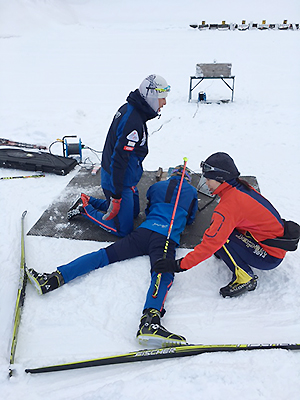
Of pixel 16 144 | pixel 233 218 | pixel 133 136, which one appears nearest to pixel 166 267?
pixel 233 218

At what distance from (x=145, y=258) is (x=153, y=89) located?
5.88 feet

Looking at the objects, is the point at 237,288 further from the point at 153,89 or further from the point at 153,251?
the point at 153,89

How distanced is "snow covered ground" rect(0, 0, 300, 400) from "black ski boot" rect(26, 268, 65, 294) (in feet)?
0.30

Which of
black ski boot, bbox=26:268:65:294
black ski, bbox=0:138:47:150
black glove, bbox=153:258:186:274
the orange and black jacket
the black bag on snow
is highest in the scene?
the orange and black jacket

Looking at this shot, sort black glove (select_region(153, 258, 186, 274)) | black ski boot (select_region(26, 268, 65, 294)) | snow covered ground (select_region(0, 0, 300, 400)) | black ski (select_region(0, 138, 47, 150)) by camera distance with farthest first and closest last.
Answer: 1. black ski (select_region(0, 138, 47, 150))
2. black ski boot (select_region(26, 268, 65, 294))
3. black glove (select_region(153, 258, 186, 274))
4. snow covered ground (select_region(0, 0, 300, 400))

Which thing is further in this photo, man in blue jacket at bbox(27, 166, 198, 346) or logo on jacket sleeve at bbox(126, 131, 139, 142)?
logo on jacket sleeve at bbox(126, 131, 139, 142)

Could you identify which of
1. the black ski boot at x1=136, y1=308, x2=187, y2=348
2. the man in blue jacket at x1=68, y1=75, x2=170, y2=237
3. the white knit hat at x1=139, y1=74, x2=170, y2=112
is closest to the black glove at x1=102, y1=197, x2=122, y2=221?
the man in blue jacket at x1=68, y1=75, x2=170, y2=237

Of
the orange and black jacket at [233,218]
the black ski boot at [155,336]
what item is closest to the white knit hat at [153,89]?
the orange and black jacket at [233,218]

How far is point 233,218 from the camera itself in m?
2.96

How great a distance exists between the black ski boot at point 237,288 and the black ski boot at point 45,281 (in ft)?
5.06

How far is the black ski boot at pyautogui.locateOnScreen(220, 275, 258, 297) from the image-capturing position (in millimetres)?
3297

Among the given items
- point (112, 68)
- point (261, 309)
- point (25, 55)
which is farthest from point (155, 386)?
point (25, 55)

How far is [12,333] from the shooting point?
2955mm

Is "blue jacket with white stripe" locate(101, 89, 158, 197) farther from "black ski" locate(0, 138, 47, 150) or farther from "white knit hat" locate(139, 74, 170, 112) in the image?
"black ski" locate(0, 138, 47, 150)
